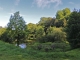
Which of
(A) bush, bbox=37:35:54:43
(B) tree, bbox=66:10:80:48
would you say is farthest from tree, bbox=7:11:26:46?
(B) tree, bbox=66:10:80:48

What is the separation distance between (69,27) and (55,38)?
641 inches

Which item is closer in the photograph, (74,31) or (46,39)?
(74,31)

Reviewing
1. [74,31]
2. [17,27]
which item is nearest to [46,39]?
[17,27]

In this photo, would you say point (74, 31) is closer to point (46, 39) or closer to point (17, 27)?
point (46, 39)

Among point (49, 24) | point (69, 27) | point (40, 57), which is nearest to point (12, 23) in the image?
point (49, 24)

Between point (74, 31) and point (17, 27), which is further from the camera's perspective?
point (17, 27)

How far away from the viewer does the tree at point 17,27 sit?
4072 cm

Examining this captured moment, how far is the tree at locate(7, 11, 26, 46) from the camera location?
40.7 meters

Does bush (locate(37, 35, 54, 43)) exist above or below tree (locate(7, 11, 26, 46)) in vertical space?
below

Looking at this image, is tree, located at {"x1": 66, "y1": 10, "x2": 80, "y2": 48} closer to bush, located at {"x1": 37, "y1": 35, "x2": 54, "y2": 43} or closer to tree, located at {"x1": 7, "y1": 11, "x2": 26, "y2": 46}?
bush, located at {"x1": 37, "y1": 35, "x2": 54, "y2": 43}

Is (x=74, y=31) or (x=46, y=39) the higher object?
(x=74, y=31)

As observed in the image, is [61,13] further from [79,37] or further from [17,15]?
[79,37]

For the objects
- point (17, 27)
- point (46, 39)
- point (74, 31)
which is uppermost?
point (17, 27)

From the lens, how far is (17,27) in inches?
1597
